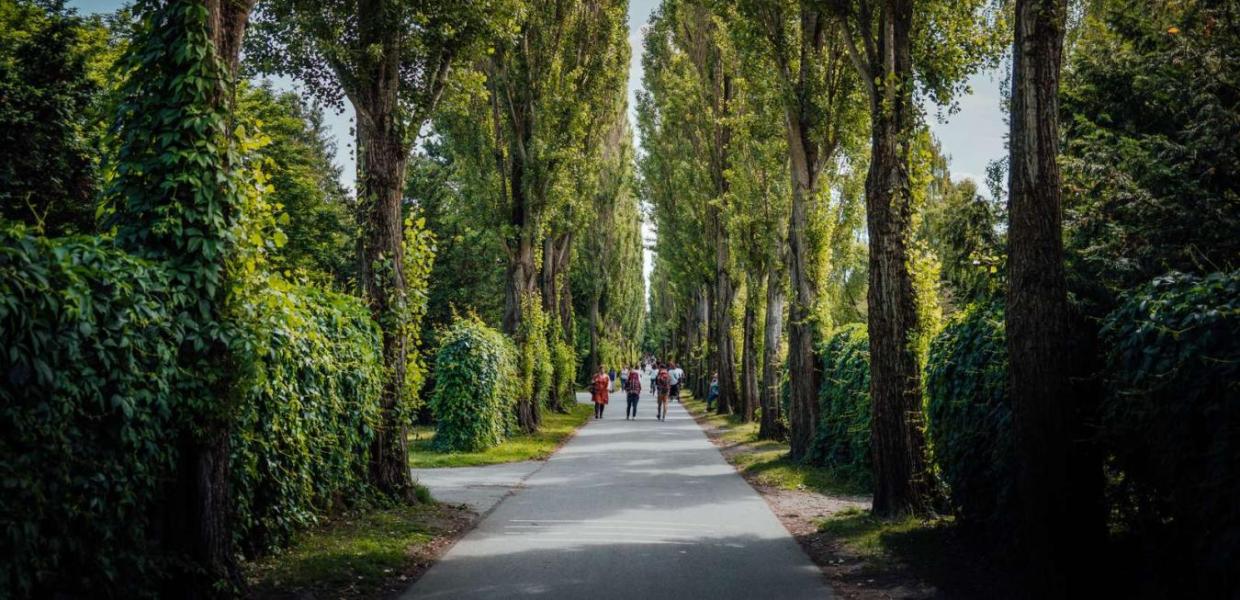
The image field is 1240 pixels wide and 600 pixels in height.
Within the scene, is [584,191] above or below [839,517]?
above

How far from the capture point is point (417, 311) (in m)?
12.5

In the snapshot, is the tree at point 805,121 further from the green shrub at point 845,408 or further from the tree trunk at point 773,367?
the tree trunk at point 773,367

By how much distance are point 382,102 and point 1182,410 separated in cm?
987

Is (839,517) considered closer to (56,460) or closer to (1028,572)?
(1028,572)

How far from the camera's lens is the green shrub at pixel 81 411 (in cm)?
443

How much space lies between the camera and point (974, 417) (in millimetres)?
8617

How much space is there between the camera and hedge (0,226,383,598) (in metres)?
4.45

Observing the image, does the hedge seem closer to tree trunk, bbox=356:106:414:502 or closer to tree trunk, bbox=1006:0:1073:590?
tree trunk, bbox=356:106:414:502

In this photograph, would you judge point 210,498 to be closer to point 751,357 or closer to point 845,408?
point 845,408

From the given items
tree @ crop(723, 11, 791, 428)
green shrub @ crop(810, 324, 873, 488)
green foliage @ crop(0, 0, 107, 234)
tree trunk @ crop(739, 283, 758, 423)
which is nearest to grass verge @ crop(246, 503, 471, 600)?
green shrub @ crop(810, 324, 873, 488)

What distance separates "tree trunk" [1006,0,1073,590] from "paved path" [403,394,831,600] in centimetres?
177

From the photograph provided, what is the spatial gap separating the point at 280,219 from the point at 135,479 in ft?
8.33

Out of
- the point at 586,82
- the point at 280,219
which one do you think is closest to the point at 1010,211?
the point at 280,219

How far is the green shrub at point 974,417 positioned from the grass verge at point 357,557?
5.27m
